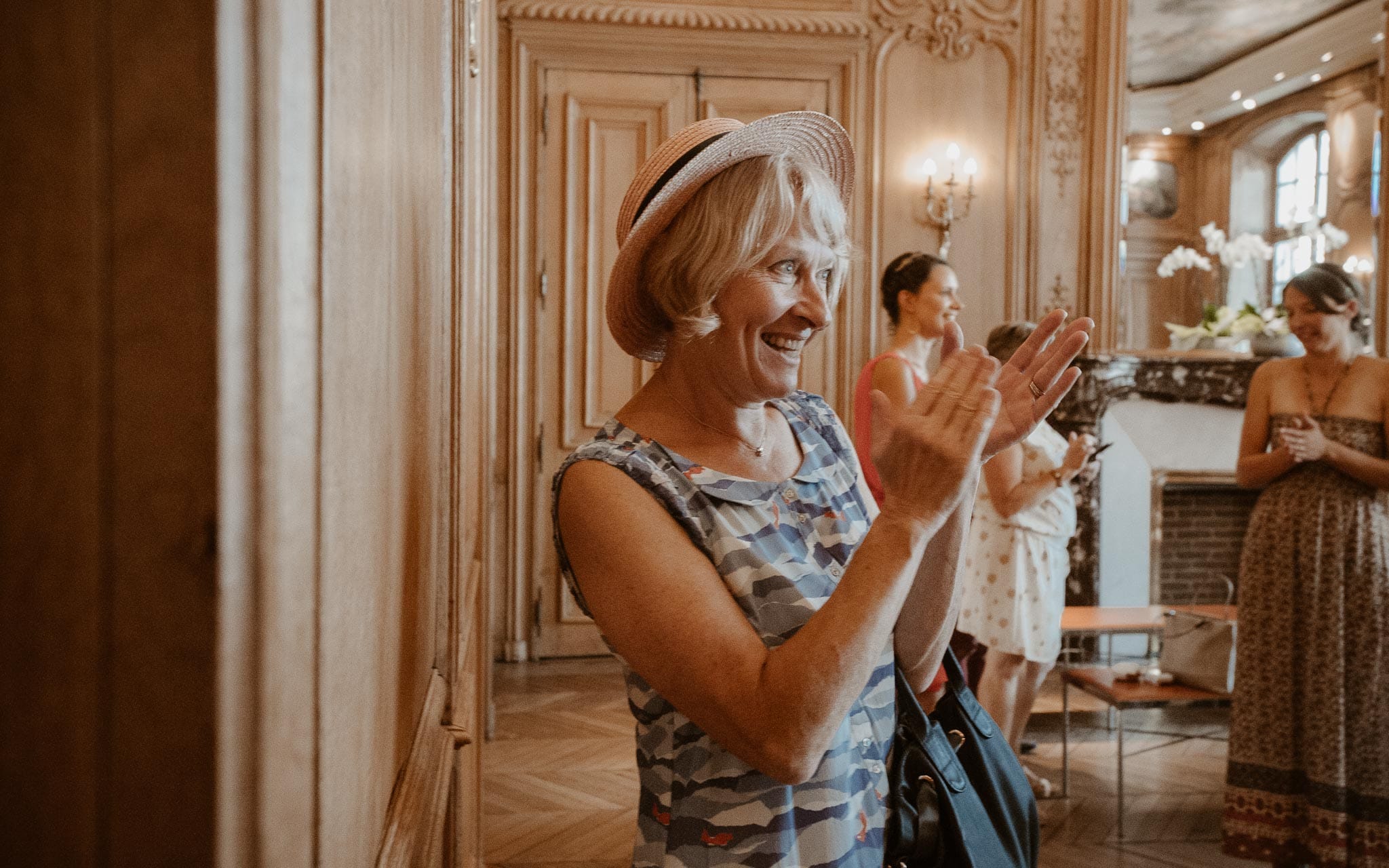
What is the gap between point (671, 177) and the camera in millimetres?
1245

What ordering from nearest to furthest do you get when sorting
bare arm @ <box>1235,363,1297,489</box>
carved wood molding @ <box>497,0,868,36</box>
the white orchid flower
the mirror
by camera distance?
1. bare arm @ <box>1235,363,1297,489</box>
2. carved wood molding @ <box>497,0,868,36</box>
3. the mirror
4. the white orchid flower

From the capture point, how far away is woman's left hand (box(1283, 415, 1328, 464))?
10.7 feet

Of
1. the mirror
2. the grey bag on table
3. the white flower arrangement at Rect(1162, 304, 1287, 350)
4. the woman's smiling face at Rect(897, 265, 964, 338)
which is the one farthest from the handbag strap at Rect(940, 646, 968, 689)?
the white flower arrangement at Rect(1162, 304, 1287, 350)

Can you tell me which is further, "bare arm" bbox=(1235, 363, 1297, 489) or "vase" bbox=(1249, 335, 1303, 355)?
"vase" bbox=(1249, 335, 1303, 355)

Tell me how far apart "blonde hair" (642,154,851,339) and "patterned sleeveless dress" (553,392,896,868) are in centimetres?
19

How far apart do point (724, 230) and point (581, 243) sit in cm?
481

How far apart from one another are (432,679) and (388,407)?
63cm

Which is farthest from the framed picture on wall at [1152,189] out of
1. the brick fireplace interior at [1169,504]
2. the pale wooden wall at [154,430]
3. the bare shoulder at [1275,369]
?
the pale wooden wall at [154,430]

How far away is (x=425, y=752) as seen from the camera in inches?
37.2

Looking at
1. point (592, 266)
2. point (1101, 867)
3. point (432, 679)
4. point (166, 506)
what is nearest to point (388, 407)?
point (166, 506)

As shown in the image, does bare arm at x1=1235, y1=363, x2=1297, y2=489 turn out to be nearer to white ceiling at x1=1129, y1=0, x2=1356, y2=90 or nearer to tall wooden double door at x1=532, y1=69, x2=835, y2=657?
tall wooden double door at x1=532, y1=69, x2=835, y2=657

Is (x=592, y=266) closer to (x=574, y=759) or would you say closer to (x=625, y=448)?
(x=574, y=759)

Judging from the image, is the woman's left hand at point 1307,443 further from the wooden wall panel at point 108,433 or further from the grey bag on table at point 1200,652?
the wooden wall panel at point 108,433

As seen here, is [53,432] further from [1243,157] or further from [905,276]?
[1243,157]
